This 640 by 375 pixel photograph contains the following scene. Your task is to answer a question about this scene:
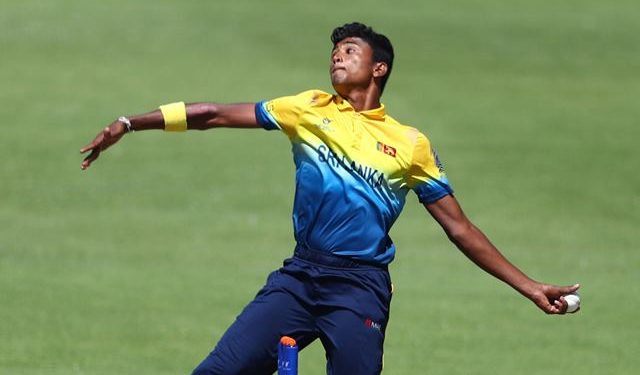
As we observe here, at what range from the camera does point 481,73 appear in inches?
1011

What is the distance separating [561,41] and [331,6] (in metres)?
4.66

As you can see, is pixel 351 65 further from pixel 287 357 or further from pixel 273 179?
pixel 273 179

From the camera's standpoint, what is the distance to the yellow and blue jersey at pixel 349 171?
27.1 feet

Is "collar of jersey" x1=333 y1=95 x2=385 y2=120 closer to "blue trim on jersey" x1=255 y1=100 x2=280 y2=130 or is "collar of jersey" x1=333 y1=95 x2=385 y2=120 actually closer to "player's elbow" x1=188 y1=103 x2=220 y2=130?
"blue trim on jersey" x1=255 y1=100 x2=280 y2=130

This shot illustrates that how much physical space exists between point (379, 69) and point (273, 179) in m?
11.7

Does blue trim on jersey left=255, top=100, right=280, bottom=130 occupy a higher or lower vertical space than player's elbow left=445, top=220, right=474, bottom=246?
higher

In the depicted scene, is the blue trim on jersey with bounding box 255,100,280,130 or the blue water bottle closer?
the blue water bottle

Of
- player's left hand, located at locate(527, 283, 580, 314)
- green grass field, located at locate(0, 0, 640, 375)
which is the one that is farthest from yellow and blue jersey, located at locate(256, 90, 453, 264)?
green grass field, located at locate(0, 0, 640, 375)

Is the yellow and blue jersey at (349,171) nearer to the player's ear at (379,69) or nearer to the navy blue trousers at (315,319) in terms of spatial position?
the navy blue trousers at (315,319)

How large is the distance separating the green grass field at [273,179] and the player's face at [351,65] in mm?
4157

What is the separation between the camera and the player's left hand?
27.5 feet

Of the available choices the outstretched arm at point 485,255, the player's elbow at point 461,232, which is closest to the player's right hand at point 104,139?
the outstretched arm at point 485,255

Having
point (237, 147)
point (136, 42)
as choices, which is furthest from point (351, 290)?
point (136, 42)

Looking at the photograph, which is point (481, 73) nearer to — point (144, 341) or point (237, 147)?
point (237, 147)
